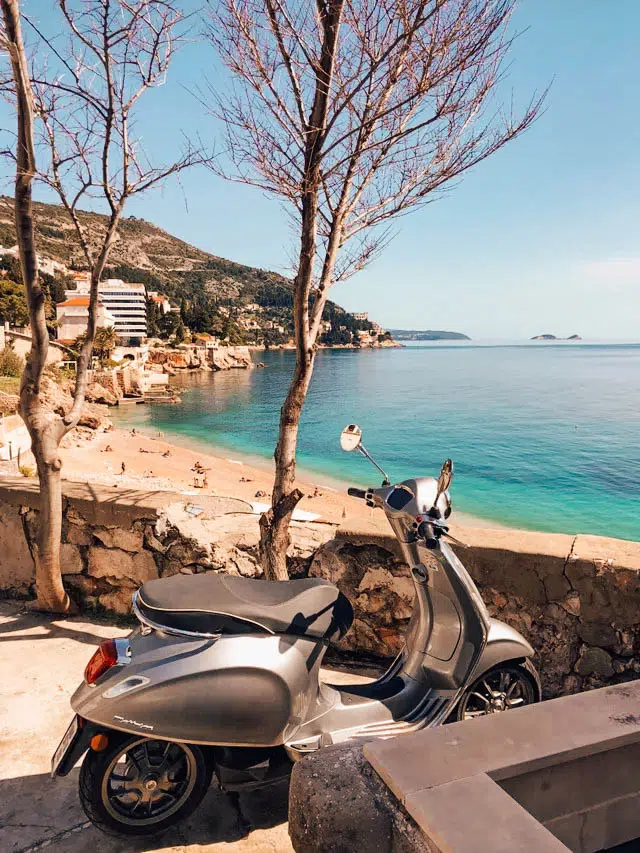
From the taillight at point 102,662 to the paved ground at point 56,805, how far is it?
0.63 meters

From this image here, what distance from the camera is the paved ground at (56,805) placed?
2.15 meters

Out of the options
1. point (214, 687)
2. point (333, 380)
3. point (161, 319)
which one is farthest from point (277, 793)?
point (161, 319)

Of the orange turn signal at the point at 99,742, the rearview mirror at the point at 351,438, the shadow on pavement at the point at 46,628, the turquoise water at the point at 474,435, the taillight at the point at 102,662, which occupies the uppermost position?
the rearview mirror at the point at 351,438

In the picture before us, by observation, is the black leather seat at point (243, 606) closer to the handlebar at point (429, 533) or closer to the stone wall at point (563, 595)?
the handlebar at point (429, 533)

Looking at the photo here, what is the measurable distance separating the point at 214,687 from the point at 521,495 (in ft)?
75.8

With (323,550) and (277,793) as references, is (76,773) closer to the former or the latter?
(277,793)

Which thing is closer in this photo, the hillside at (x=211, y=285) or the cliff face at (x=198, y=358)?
the cliff face at (x=198, y=358)

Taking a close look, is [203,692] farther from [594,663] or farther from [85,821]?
[594,663]

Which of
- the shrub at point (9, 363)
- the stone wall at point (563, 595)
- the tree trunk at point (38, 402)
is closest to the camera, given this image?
the stone wall at point (563, 595)

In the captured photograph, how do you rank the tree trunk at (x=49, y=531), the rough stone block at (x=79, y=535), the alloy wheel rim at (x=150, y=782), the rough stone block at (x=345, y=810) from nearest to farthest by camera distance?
the rough stone block at (x=345, y=810)
the alloy wheel rim at (x=150, y=782)
the tree trunk at (x=49, y=531)
the rough stone block at (x=79, y=535)

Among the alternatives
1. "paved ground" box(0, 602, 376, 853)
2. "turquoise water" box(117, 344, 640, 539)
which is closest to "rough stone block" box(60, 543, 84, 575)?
"paved ground" box(0, 602, 376, 853)

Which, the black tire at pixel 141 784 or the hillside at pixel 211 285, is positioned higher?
the hillside at pixel 211 285

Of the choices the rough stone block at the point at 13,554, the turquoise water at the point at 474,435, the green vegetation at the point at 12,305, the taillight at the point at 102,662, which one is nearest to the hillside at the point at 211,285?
the turquoise water at the point at 474,435

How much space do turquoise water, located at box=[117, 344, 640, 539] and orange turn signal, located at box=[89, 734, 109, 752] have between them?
62.1 feet
